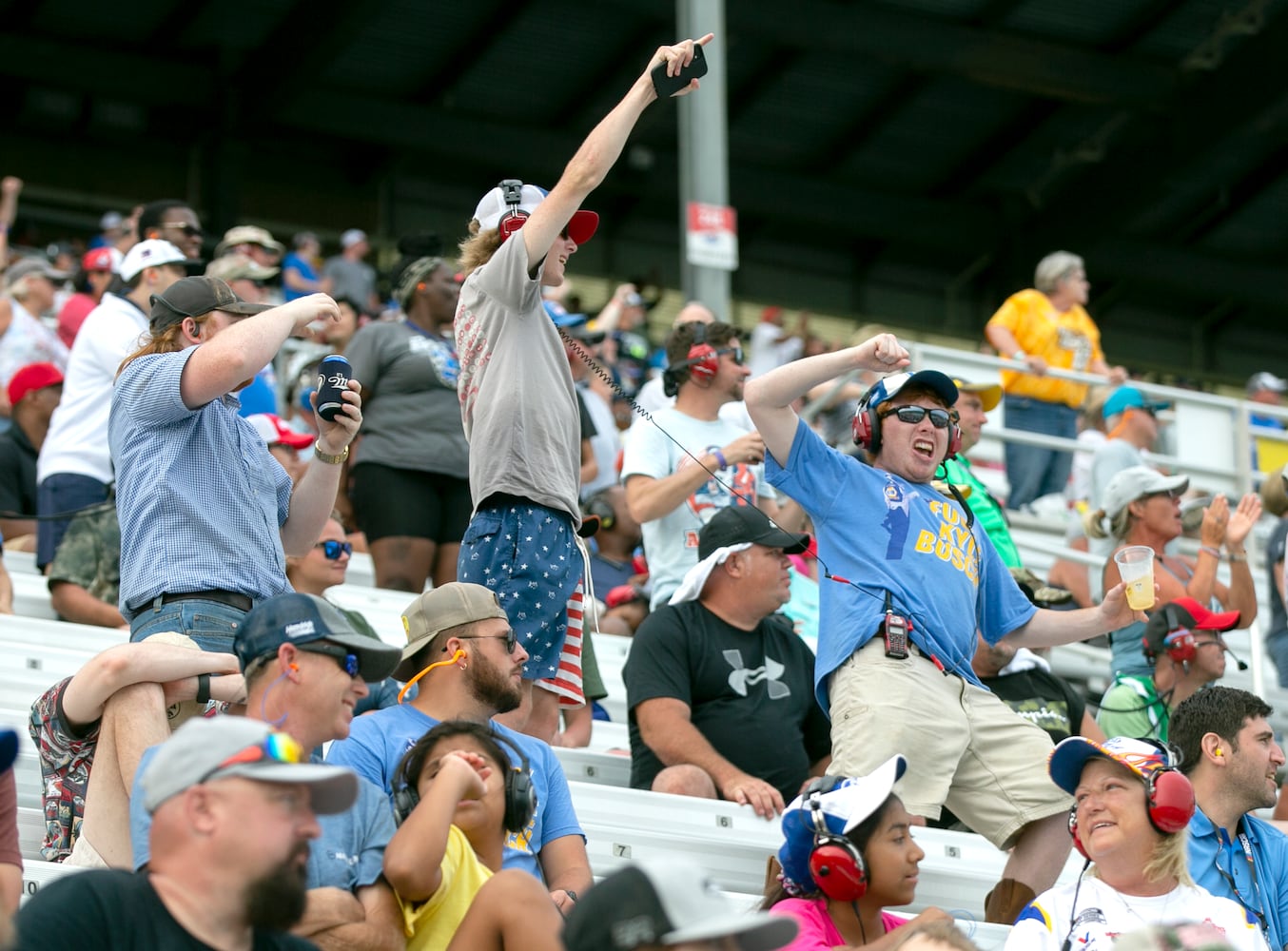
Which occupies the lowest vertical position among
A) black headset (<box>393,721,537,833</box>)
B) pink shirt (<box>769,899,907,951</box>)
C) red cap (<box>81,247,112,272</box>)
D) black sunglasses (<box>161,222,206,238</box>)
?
pink shirt (<box>769,899,907,951</box>)

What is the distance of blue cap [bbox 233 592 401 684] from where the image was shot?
374 centimetres

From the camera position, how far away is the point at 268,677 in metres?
3.74

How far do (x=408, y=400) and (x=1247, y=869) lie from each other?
10.9ft

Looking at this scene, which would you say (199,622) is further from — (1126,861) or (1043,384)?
(1043,384)

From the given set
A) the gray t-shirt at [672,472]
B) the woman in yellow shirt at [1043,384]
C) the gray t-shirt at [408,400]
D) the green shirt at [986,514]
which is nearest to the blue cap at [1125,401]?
the woman in yellow shirt at [1043,384]

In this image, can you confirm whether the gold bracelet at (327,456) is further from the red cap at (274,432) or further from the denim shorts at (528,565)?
the red cap at (274,432)

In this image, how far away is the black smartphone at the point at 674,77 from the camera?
4590mm

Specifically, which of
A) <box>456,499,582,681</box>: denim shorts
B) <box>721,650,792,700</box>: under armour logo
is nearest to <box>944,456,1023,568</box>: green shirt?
<box>721,650,792,700</box>: under armour logo

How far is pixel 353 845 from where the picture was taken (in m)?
3.79

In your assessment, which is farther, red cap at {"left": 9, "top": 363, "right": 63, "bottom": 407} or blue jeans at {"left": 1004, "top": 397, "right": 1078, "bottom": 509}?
blue jeans at {"left": 1004, "top": 397, "right": 1078, "bottom": 509}

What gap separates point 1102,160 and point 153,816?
664 inches

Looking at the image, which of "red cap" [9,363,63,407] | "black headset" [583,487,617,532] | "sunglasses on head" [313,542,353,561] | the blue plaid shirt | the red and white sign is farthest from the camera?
the red and white sign

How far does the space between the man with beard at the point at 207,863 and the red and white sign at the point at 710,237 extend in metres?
7.33

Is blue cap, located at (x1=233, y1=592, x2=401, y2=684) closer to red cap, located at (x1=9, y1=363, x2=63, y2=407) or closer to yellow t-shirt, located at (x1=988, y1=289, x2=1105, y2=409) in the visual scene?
red cap, located at (x1=9, y1=363, x2=63, y2=407)
